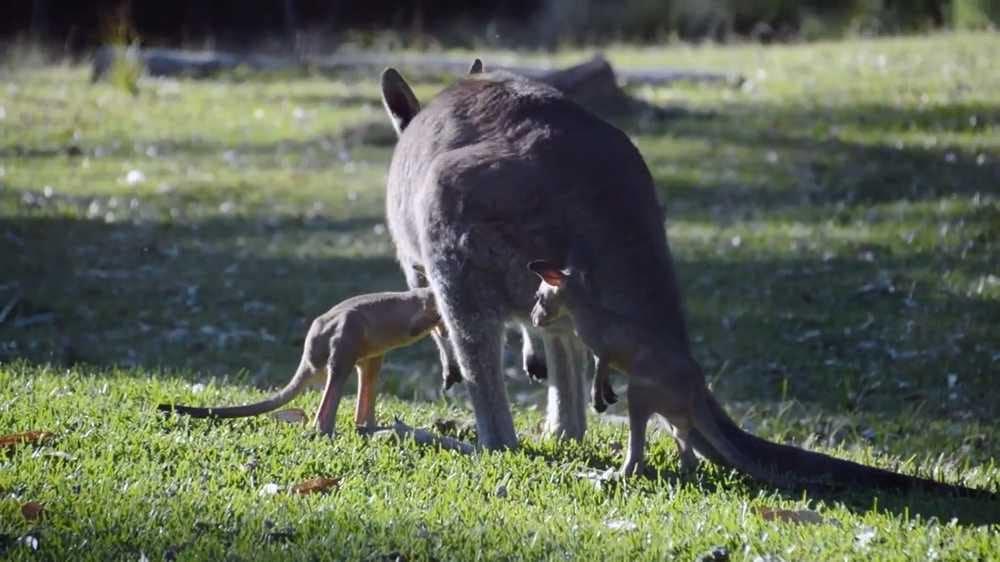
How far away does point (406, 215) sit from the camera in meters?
7.10

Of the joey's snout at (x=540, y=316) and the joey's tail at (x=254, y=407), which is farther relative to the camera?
the joey's tail at (x=254, y=407)

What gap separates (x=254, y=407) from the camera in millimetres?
6660

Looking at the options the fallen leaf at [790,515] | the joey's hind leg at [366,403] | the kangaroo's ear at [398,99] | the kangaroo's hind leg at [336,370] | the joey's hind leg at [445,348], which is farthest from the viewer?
the kangaroo's ear at [398,99]

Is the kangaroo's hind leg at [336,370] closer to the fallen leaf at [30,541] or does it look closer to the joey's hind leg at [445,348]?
the joey's hind leg at [445,348]

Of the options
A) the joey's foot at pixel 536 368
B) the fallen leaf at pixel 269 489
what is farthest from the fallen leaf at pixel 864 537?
the joey's foot at pixel 536 368

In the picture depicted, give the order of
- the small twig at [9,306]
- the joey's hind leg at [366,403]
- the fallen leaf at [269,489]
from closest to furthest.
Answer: the fallen leaf at [269,489]
the joey's hind leg at [366,403]
the small twig at [9,306]

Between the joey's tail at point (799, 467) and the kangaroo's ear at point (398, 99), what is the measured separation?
2578mm

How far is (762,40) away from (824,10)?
141 centimetres

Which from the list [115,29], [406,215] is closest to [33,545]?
[406,215]

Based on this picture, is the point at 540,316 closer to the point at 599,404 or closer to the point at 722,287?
the point at 599,404

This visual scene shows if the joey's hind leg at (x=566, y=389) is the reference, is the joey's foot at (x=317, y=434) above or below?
below

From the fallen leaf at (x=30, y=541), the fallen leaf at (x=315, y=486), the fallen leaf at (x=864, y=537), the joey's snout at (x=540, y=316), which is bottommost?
the fallen leaf at (x=315, y=486)

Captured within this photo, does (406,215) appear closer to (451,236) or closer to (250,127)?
(451,236)

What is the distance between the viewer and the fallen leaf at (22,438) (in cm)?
603
